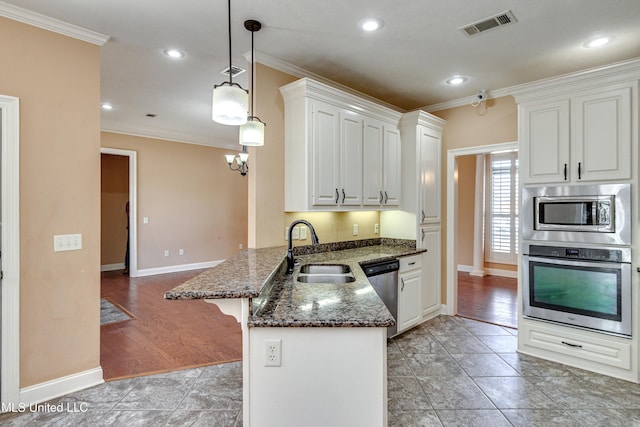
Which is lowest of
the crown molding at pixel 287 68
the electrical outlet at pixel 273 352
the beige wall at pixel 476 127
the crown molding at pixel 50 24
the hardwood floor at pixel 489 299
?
the hardwood floor at pixel 489 299

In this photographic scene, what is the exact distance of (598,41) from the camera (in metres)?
2.80

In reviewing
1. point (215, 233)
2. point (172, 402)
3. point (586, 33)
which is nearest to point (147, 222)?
point (215, 233)

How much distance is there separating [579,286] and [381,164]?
6.97 feet

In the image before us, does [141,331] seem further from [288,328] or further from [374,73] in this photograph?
[374,73]

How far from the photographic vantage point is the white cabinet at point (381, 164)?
3582 mm

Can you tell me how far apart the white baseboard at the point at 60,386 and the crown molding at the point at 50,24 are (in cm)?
254

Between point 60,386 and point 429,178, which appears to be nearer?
point 60,386

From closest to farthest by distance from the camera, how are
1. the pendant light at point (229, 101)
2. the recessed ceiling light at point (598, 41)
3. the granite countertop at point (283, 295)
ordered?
the granite countertop at point (283, 295) < the pendant light at point (229, 101) < the recessed ceiling light at point (598, 41)

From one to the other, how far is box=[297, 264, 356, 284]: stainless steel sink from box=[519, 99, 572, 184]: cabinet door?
6.58 ft

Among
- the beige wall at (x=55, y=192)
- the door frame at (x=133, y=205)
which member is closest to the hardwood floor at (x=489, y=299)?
the beige wall at (x=55, y=192)

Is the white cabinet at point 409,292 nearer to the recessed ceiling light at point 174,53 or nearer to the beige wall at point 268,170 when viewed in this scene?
the beige wall at point 268,170

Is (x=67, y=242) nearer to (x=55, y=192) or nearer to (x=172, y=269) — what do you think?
(x=55, y=192)

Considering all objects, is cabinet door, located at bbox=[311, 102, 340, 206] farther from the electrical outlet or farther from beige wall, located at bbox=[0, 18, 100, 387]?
beige wall, located at bbox=[0, 18, 100, 387]

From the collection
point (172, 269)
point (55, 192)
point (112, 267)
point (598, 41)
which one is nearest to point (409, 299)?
point (598, 41)
